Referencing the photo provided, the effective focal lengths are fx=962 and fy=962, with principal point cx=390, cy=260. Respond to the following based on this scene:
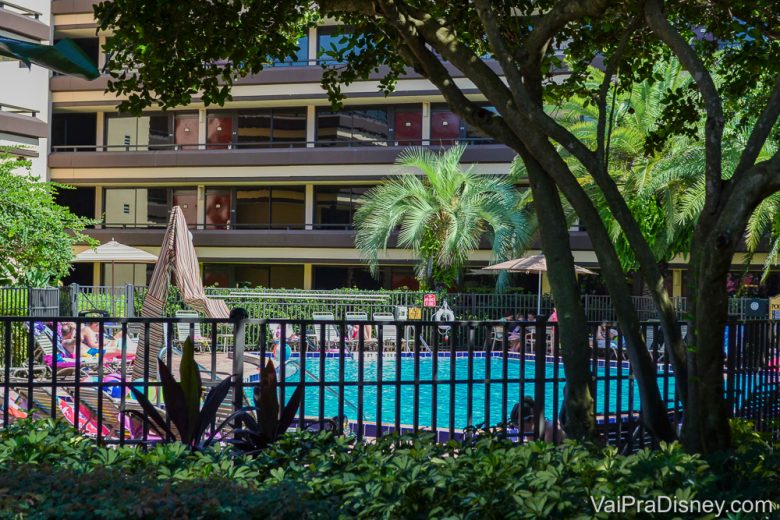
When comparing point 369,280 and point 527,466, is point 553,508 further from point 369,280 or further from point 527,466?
point 369,280

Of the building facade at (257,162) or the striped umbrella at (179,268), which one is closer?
the striped umbrella at (179,268)

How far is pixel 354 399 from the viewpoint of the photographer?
1800 cm

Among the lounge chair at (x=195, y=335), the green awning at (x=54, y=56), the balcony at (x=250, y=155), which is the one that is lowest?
the lounge chair at (x=195, y=335)

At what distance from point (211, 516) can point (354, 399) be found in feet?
48.1

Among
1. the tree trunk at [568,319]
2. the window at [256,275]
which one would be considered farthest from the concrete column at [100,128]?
the tree trunk at [568,319]

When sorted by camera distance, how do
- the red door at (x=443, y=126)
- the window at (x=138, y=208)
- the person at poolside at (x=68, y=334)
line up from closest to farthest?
the person at poolside at (x=68, y=334) < the red door at (x=443, y=126) < the window at (x=138, y=208)

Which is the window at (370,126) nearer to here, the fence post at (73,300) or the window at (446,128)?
the window at (446,128)

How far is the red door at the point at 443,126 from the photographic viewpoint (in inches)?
1486

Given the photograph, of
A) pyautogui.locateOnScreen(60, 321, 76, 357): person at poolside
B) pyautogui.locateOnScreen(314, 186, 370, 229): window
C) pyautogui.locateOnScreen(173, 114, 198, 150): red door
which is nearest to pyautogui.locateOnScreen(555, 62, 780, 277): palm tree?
pyautogui.locateOnScreen(60, 321, 76, 357): person at poolside

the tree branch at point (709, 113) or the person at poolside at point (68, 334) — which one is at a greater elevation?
the tree branch at point (709, 113)

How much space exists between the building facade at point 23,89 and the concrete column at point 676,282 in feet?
78.2

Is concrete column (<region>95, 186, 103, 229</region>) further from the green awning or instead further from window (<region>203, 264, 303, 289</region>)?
the green awning

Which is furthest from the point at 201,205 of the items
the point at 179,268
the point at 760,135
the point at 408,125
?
the point at 760,135

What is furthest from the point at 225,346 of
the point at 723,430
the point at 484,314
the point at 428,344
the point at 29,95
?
the point at 723,430
